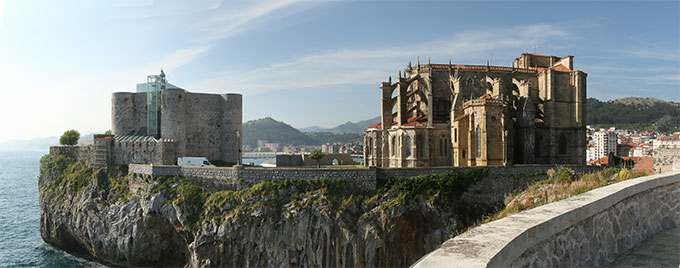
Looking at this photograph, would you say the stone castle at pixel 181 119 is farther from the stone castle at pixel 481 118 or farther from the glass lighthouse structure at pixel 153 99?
the stone castle at pixel 481 118

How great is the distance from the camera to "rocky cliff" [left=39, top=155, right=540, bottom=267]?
85.7 feet

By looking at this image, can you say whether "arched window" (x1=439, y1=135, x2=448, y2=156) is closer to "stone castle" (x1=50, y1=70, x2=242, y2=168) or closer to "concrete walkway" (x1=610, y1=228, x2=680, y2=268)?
"stone castle" (x1=50, y1=70, x2=242, y2=168)

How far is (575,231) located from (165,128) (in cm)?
3583

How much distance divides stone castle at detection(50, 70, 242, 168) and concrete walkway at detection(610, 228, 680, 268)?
105 feet

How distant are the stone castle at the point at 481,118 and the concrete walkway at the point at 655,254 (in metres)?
23.2

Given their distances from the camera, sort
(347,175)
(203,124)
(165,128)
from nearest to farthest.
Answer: (347,175) → (165,128) → (203,124)

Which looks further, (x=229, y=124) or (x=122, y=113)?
(x=229, y=124)

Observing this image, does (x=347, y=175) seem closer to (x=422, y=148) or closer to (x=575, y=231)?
(x=422, y=148)

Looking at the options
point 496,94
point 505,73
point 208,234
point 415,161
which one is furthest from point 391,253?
point 505,73

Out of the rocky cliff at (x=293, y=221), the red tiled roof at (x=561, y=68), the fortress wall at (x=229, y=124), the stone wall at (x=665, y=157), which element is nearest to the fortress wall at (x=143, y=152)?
the rocky cliff at (x=293, y=221)

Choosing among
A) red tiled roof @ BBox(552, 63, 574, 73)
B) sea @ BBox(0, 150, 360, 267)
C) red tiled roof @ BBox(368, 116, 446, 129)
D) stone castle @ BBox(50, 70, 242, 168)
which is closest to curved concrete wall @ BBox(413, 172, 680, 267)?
red tiled roof @ BBox(368, 116, 446, 129)

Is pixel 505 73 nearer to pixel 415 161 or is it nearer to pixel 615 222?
pixel 415 161

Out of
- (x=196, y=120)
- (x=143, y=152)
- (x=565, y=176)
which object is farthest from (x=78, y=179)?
(x=565, y=176)

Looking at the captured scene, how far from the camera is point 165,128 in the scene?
36469mm
